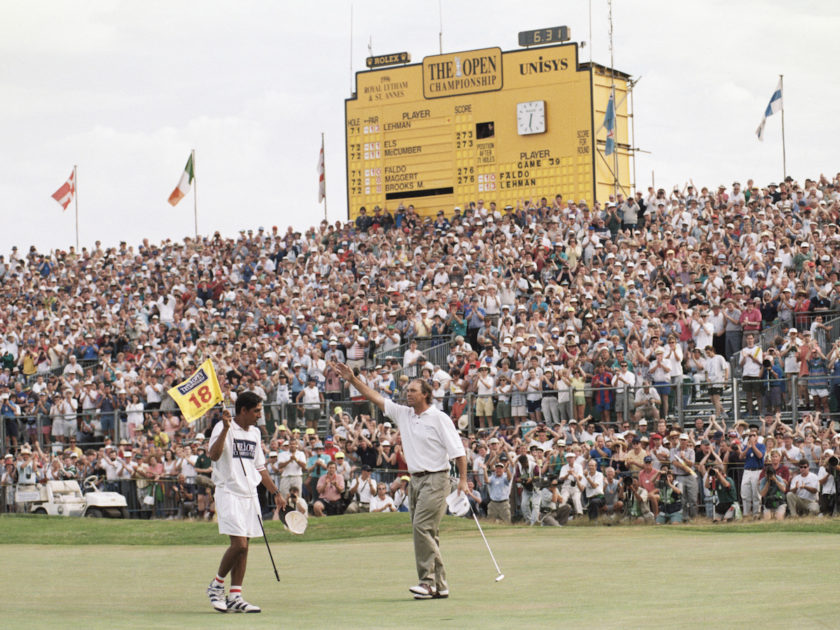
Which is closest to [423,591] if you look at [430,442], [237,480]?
[430,442]

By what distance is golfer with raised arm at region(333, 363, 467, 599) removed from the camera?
11.5 m

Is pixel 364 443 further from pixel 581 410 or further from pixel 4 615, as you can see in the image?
pixel 4 615

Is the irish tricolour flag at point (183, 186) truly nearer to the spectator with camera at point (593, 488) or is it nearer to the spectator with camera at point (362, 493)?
the spectator with camera at point (362, 493)

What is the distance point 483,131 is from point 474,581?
95.1 ft

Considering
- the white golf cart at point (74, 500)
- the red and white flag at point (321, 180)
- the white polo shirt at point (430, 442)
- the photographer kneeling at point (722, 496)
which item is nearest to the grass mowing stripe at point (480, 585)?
the white polo shirt at point (430, 442)

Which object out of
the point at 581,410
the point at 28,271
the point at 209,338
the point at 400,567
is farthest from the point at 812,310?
the point at 28,271

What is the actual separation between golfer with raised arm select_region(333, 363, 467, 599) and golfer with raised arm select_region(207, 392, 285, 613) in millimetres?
930

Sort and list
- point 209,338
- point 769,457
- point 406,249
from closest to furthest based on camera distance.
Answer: point 769,457 < point 209,338 < point 406,249

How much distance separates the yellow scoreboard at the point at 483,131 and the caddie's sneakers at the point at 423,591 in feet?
92.3

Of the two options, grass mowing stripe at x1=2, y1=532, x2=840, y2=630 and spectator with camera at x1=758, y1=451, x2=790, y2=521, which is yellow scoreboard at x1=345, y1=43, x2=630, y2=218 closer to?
spectator with camera at x1=758, y1=451, x2=790, y2=521

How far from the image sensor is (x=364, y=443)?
26.2 m

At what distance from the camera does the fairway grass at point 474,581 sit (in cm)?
962

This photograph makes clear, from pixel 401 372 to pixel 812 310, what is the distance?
Result: 8.77 metres

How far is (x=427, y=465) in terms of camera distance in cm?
1176
